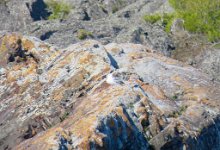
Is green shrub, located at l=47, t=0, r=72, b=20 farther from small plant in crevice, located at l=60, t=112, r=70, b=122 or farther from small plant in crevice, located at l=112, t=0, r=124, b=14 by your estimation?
small plant in crevice, located at l=60, t=112, r=70, b=122

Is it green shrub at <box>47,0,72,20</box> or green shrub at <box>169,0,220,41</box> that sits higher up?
green shrub at <box>47,0,72,20</box>

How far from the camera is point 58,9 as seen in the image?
9550 cm

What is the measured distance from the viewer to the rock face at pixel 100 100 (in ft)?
61.9

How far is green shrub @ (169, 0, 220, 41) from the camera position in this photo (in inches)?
2852

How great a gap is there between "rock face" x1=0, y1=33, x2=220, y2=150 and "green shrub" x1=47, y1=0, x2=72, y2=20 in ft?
216

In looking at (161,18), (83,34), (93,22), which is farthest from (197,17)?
(83,34)

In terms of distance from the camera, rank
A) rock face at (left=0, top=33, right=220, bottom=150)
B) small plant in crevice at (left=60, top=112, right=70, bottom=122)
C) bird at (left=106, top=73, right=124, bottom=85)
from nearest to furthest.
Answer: rock face at (left=0, top=33, right=220, bottom=150) → small plant in crevice at (left=60, top=112, right=70, bottom=122) → bird at (left=106, top=73, right=124, bottom=85)

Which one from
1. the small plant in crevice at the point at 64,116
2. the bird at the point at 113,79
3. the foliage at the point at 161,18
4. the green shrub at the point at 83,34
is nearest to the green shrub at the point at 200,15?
the foliage at the point at 161,18

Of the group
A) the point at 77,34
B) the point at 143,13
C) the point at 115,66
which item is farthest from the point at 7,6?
the point at 115,66

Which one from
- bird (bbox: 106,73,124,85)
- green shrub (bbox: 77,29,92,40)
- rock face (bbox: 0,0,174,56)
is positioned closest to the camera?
bird (bbox: 106,73,124,85)

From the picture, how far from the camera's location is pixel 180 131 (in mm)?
20172

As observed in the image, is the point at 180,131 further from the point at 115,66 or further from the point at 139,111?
the point at 115,66

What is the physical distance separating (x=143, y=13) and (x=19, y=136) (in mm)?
65277

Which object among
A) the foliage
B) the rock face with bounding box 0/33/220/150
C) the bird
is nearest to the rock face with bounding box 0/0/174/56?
the foliage
